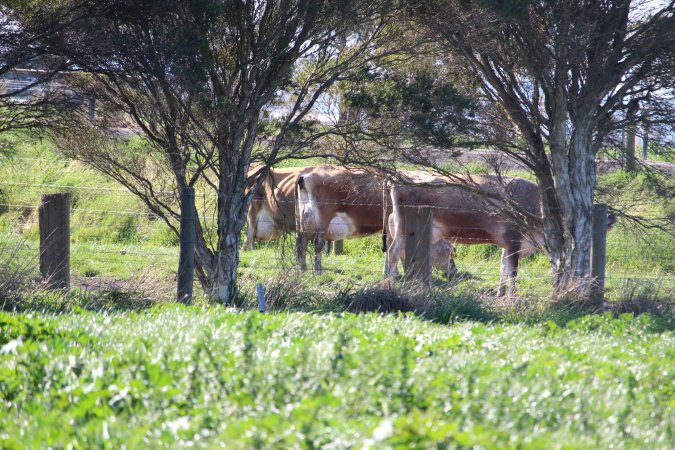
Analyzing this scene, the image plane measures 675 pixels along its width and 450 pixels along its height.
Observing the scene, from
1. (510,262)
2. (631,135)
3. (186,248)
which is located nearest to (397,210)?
(510,262)

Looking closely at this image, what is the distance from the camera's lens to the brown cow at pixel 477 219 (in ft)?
40.7

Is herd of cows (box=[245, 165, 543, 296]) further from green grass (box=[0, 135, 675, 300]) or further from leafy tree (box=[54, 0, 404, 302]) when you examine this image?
leafy tree (box=[54, 0, 404, 302])

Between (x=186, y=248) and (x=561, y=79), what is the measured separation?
202 inches

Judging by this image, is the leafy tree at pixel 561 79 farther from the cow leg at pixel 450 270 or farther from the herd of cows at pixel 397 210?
the cow leg at pixel 450 270

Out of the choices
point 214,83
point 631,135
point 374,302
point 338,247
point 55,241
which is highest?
point 214,83

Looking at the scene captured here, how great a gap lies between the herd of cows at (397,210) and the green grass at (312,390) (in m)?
4.79

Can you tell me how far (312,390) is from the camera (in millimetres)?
4359

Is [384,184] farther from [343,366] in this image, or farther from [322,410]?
[322,410]

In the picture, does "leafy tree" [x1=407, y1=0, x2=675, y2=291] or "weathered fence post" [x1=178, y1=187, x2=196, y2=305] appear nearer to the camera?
"weathered fence post" [x1=178, y1=187, x2=196, y2=305]

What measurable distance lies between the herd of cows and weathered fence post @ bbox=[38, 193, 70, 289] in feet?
7.72

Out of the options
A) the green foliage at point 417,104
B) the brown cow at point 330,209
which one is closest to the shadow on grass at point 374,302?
the green foliage at point 417,104

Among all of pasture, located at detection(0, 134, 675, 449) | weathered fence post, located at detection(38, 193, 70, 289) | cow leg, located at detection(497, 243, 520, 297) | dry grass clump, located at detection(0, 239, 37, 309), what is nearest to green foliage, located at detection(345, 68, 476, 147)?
pasture, located at detection(0, 134, 675, 449)

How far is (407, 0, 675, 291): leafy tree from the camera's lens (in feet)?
34.4

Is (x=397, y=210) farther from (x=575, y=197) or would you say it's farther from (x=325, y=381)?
(x=325, y=381)
